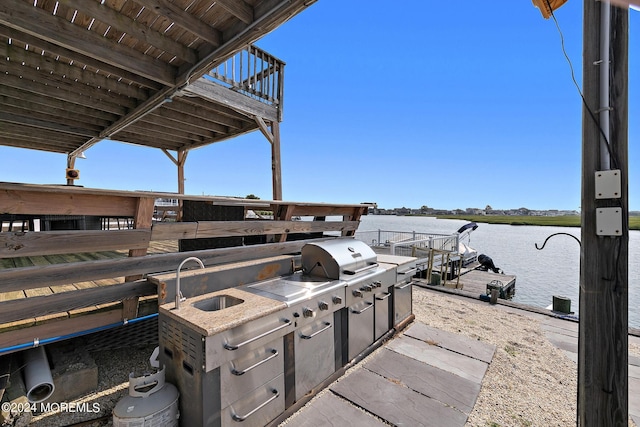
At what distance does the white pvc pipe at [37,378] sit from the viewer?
6.64 feet

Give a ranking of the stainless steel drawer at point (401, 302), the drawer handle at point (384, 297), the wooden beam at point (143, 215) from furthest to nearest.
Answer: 1. the stainless steel drawer at point (401, 302)
2. the drawer handle at point (384, 297)
3. the wooden beam at point (143, 215)

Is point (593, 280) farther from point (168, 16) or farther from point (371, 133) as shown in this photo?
point (371, 133)

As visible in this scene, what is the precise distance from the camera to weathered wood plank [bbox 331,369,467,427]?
2143 mm

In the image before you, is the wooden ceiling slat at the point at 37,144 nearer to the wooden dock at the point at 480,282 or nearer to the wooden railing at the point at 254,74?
the wooden railing at the point at 254,74

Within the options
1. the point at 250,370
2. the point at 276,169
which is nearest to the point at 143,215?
the point at 250,370

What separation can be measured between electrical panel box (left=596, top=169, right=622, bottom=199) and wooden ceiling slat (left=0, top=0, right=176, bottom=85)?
398cm

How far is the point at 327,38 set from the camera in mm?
7707

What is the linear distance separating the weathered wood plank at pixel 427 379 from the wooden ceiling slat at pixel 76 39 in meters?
4.04

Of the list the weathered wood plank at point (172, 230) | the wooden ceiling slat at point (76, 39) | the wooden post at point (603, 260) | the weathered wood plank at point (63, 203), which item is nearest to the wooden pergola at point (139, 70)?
the wooden ceiling slat at point (76, 39)

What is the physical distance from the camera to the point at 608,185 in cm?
148

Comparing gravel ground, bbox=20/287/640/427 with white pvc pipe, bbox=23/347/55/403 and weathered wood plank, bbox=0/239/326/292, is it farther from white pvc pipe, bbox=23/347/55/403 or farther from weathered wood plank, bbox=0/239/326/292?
weathered wood plank, bbox=0/239/326/292

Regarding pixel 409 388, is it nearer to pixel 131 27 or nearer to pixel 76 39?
pixel 131 27

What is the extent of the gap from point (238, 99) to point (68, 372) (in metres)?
4.02

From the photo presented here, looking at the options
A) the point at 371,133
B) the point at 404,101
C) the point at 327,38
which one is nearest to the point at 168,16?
the point at 327,38
